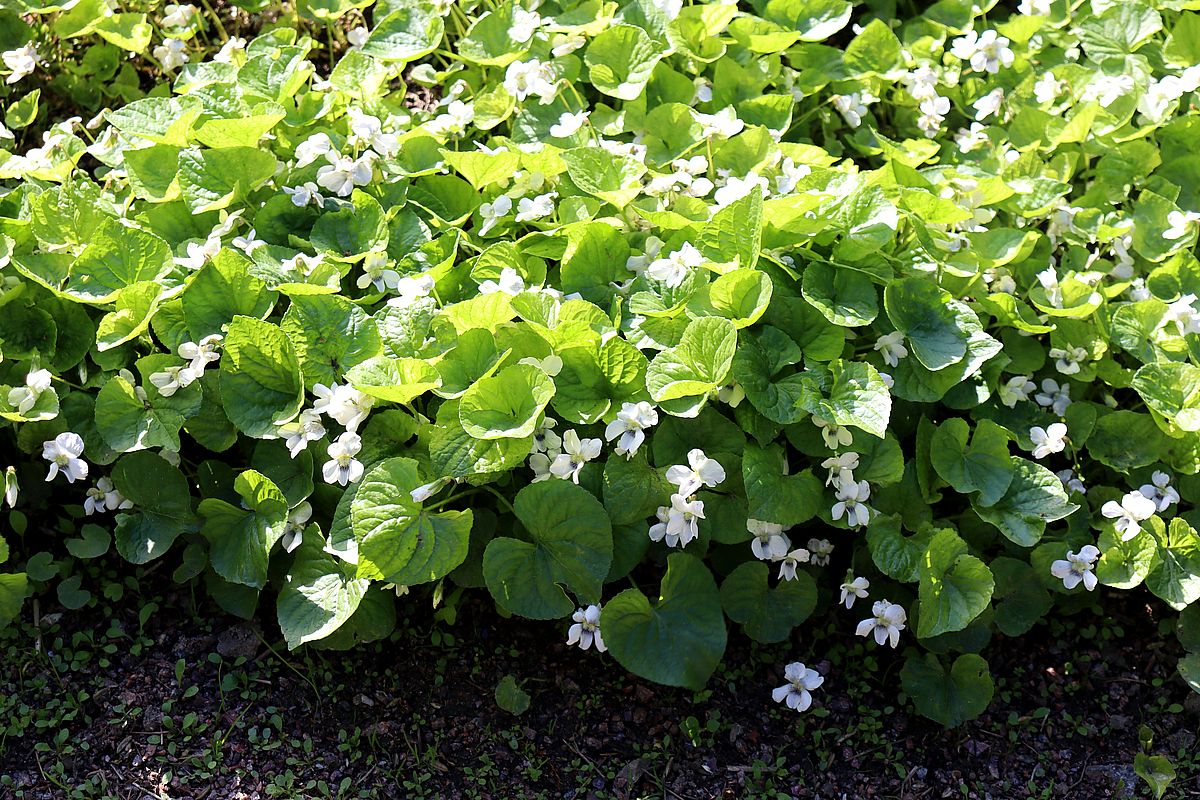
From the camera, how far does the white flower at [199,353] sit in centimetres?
Answer: 229

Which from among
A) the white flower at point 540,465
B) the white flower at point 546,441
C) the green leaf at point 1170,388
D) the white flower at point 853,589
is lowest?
the white flower at point 853,589

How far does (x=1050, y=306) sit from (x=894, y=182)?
A: 18.4 inches

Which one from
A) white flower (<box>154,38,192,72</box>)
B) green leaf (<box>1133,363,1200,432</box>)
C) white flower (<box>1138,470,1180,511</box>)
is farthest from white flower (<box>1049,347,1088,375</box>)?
white flower (<box>154,38,192,72</box>)

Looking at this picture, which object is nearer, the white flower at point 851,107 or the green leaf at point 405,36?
the green leaf at point 405,36

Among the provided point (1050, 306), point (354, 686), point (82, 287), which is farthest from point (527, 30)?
point (354, 686)

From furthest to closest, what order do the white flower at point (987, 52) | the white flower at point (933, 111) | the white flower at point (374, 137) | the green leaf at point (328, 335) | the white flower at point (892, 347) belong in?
the white flower at point (987, 52) → the white flower at point (933, 111) → the white flower at point (374, 137) → the white flower at point (892, 347) → the green leaf at point (328, 335)

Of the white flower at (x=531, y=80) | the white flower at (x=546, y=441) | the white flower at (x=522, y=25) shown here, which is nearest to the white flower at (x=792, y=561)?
the white flower at (x=546, y=441)

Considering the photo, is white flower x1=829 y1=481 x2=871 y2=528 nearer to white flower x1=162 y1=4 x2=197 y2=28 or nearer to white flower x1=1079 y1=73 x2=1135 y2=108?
white flower x1=1079 y1=73 x2=1135 y2=108

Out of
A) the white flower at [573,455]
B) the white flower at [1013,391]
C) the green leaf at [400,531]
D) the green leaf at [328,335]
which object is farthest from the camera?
the white flower at [1013,391]

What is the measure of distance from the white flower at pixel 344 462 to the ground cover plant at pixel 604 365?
0.4 inches

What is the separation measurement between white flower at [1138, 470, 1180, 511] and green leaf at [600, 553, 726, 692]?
981mm

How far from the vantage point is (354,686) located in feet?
7.92

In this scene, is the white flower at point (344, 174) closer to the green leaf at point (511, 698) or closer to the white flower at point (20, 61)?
the white flower at point (20, 61)

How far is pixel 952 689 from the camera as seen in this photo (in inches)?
94.3
